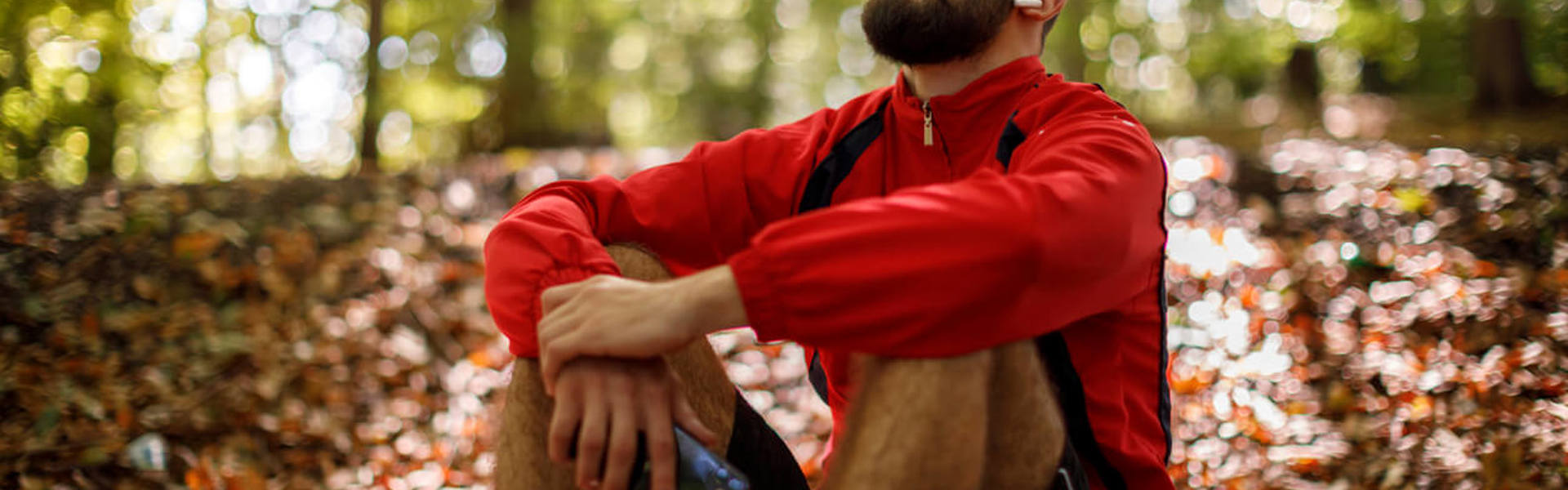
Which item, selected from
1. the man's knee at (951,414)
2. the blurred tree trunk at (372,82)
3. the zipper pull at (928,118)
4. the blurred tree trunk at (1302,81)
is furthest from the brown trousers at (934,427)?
the blurred tree trunk at (1302,81)

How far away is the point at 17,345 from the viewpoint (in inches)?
148

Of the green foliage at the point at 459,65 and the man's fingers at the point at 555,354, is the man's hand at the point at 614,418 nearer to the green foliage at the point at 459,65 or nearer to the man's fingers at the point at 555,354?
the man's fingers at the point at 555,354

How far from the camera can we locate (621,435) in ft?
4.51

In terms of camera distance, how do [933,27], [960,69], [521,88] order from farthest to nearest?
[521,88]
[960,69]
[933,27]

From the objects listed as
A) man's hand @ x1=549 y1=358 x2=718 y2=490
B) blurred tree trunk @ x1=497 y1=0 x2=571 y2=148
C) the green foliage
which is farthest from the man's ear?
blurred tree trunk @ x1=497 y1=0 x2=571 y2=148

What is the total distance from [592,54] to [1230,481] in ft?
35.1

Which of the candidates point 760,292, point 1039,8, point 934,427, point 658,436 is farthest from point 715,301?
point 1039,8

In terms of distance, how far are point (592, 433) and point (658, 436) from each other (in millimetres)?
97

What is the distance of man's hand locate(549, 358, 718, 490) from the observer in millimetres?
1379

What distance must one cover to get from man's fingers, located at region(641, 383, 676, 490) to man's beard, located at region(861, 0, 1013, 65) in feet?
2.78

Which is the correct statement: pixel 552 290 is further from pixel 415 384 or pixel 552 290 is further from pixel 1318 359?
pixel 1318 359

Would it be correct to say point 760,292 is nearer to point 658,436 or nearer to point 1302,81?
point 658,436

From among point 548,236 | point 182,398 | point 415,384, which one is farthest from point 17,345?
point 548,236

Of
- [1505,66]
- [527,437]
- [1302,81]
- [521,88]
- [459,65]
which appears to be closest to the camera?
[527,437]
